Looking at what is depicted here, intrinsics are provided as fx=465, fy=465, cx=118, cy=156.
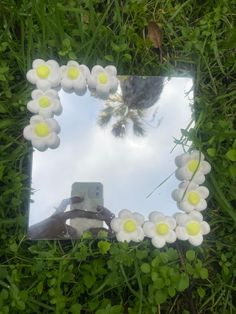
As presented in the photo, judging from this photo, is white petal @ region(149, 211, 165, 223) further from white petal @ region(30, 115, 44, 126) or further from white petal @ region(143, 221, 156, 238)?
white petal @ region(30, 115, 44, 126)

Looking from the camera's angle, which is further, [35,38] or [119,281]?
[35,38]

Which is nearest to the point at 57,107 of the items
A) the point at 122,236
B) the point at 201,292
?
the point at 122,236

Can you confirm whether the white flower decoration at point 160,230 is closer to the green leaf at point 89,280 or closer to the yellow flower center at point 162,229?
the yellow flower center at point 162,229

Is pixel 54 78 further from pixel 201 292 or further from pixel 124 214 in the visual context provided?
pixel 201 292

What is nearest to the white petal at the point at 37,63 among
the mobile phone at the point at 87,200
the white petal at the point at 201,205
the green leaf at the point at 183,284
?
the mobile phone at the point at 87,200

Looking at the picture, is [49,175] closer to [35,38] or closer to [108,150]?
[108,150]

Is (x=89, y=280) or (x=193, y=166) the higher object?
(x=193, y=166)

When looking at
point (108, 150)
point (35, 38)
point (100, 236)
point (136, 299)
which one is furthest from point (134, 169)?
point (35, 38)
